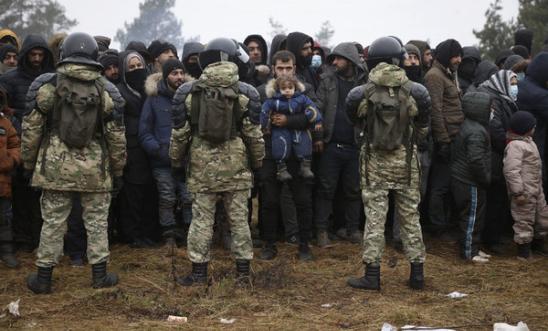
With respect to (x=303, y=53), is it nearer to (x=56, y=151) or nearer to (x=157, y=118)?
(x=157, y=118)

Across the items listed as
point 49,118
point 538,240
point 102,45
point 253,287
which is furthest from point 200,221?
point 538,240

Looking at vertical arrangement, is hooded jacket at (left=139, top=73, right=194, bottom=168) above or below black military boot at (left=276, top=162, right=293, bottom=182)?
above

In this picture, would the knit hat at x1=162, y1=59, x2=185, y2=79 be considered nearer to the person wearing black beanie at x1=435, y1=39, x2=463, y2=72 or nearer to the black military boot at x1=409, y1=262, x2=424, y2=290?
the person wearing black beanie at x1=435, y1=39, x2=463, y2=72

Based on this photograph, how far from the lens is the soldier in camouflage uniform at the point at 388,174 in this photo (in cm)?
607

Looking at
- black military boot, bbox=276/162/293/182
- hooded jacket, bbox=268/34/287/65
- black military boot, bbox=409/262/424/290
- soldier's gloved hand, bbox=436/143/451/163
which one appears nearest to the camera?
black military boot, bbox=409/262/424/290

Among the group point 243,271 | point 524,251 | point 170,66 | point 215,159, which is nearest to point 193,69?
point 170,66

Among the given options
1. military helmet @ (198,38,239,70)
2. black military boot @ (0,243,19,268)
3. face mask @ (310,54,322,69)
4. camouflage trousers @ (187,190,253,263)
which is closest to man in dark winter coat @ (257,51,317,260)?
military helmet @ (198,38,239,70)

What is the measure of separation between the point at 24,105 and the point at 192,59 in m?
2.12

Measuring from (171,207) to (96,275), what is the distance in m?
1.70

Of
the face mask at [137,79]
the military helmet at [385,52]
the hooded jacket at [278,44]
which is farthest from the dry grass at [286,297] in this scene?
the hooded jacket at [278,44]

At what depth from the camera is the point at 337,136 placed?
7.75 m

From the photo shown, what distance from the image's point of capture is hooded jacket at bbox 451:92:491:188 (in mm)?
7241

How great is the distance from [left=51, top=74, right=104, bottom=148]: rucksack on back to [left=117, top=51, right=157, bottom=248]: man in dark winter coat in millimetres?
1642

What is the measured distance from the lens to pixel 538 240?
309 inches
